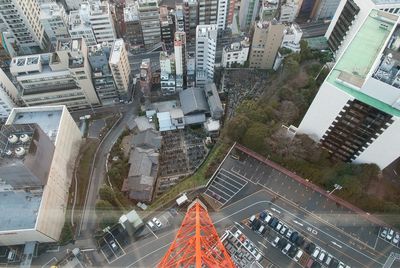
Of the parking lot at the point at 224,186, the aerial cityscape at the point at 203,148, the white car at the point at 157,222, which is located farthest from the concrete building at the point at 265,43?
the white car at the point at 157,222

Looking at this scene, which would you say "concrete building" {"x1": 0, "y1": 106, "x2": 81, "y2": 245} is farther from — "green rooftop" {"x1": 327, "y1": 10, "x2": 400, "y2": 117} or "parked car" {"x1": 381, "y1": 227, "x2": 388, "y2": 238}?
"parked car" {"x1": 381, "y1": 227, "x2": 388, "y2": 238}

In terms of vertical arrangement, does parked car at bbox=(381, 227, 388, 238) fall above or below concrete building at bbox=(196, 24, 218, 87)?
below

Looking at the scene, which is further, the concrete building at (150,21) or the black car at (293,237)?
the concrete building at (150,21)

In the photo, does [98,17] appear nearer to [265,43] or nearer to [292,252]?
[265,43]

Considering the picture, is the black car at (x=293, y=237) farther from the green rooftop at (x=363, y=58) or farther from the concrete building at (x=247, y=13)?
the concrete building at (x=247, y=13)

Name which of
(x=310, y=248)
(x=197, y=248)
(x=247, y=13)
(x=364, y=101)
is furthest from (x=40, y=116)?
(x=247, y=13)

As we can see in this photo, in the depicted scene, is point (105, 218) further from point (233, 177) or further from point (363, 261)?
point (363, 261)

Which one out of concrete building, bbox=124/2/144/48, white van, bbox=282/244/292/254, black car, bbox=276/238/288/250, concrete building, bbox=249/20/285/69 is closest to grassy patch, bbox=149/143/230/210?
black car, bbox=276/238/288/250
